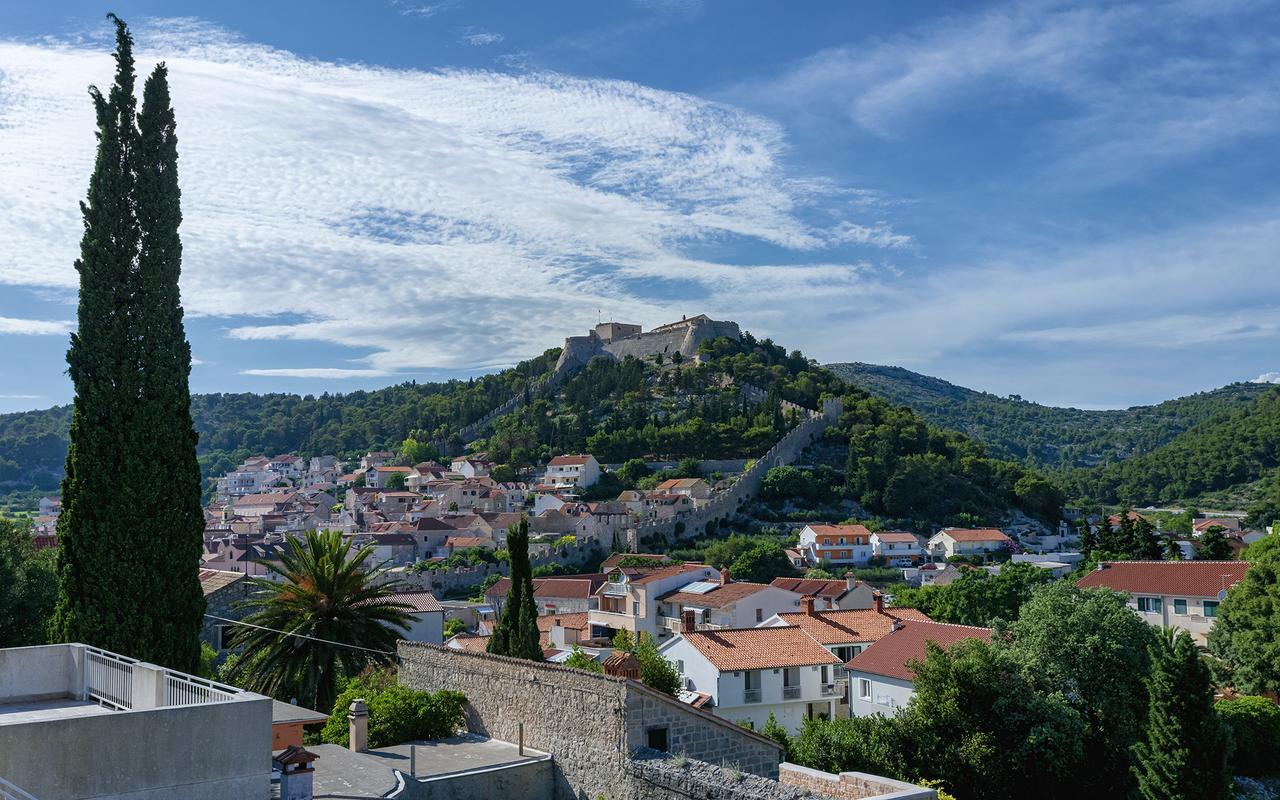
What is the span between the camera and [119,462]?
41.3ft

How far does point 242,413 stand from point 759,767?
175879mm

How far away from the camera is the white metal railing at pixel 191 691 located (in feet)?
24.6

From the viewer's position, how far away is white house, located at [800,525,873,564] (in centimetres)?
7100

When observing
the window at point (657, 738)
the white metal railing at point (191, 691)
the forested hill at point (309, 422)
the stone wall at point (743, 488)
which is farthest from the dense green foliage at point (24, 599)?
the forested hill at point (309, 422)

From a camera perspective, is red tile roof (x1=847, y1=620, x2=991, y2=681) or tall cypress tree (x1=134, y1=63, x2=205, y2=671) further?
red tile roof (x1=847, y1=620, x2=991, y2=681)

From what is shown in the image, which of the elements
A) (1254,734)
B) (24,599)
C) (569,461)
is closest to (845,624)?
(1254,734)

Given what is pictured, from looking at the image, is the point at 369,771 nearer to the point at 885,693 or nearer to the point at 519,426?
the point at 885,693

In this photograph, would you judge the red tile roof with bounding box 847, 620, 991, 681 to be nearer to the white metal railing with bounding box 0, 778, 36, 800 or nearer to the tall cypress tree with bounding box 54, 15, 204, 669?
the tall cypress tree with bounding box 54, 15, 204, 669

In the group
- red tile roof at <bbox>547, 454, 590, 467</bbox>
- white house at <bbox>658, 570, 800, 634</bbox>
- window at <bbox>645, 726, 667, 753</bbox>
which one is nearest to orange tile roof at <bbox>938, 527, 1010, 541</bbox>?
red tile roof at <bbox>547, 454, 590, 467</bbox>

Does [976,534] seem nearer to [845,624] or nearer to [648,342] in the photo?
[845,624]

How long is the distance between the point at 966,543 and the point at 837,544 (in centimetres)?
1062

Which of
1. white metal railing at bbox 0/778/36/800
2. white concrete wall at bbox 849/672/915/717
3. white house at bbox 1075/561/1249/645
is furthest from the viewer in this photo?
white house at bbox 1075/561/1249/645

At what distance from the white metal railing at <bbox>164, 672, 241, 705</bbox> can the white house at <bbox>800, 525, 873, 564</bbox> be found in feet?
209

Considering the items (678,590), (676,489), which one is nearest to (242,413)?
(676,489)
